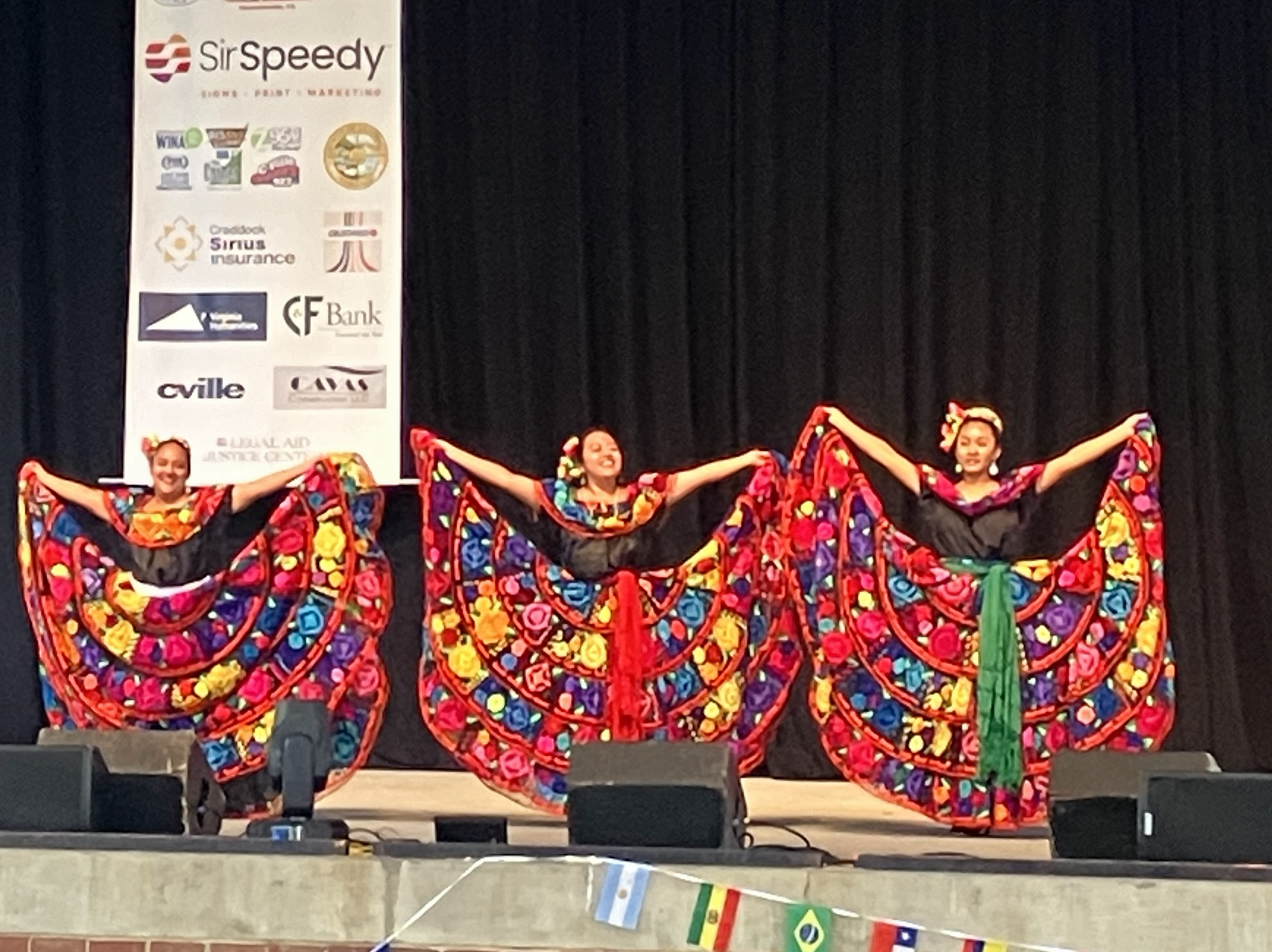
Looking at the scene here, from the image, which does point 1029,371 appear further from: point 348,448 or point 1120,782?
point 1120,782

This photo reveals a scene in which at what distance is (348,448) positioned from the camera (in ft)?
22.4

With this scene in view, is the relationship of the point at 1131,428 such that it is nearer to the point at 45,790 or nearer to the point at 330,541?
the point at 330,541

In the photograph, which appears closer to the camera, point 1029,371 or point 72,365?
point 1029,371

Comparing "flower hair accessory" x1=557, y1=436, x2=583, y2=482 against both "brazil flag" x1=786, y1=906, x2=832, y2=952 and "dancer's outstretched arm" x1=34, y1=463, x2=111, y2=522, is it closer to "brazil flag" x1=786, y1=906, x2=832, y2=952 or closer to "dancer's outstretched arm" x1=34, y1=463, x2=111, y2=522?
"dancer's outstretched arm" x1=34, y1=463, x2=111, y2=522

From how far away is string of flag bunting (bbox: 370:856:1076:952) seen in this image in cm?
346

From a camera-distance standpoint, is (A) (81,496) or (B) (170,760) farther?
(A) (81,496)

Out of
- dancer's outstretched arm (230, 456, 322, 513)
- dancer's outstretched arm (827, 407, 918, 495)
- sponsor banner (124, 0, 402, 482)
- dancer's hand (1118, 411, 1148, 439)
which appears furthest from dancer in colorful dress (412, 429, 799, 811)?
sponsor banner (124, 0, 402, 482)

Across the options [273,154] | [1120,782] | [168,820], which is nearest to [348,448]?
[273,154]

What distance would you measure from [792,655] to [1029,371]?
1725 millimetres

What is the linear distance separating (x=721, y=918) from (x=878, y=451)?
2543 mm

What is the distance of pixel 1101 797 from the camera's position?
400 cm

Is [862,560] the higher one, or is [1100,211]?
[1100,211]

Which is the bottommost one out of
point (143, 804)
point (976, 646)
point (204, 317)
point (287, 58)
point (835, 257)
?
point (143, 804)

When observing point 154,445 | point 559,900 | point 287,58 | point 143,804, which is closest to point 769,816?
point 154,445
